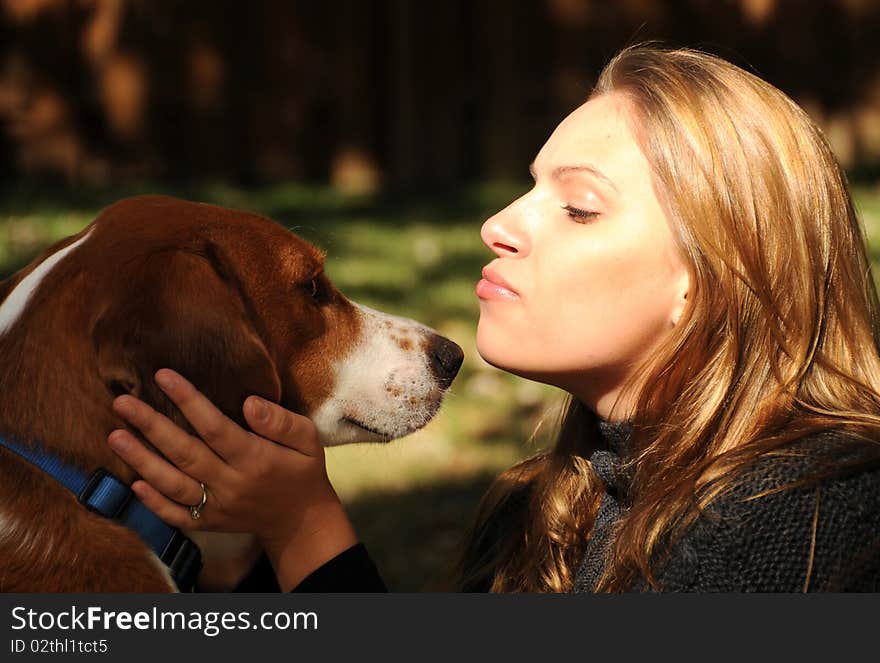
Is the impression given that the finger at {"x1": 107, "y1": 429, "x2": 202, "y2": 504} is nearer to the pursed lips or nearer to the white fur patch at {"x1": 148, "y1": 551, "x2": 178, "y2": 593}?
the white fur patch at {"x1": 148, "y1": 551, "x2": 178, "y2": 593}

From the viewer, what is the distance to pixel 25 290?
232 cm

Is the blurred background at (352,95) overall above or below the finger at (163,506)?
below

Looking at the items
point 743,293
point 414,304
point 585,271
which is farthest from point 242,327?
point 414,304

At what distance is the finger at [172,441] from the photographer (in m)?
2.21

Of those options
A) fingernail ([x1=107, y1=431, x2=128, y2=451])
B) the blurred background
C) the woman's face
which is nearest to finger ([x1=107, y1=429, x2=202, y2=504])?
fingernail ([x1=107, y1=431, x2=128, y2=451])

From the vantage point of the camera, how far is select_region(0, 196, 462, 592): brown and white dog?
7.13ft

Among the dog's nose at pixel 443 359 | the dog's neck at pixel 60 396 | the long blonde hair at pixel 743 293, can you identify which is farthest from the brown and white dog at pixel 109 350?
the long blonde hair at pixel 743 293

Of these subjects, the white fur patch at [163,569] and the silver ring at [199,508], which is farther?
the silver ring at [199,508]

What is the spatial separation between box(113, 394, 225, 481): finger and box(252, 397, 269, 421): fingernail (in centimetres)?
12

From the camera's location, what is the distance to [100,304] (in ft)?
7.38

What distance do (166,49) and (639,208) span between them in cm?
581

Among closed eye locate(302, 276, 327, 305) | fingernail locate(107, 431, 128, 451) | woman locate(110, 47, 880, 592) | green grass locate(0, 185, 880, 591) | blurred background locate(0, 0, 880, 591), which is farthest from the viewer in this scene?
→ blurred background locate(0, 0, 880, 591)

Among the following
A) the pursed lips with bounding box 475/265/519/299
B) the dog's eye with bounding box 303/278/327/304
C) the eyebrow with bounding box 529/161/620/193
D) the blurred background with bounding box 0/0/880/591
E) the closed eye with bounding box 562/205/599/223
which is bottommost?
the blurred background with bounding box 0/0/880/591

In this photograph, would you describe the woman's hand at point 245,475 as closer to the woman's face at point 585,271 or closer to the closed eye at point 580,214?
the woman's face at point 585,271
